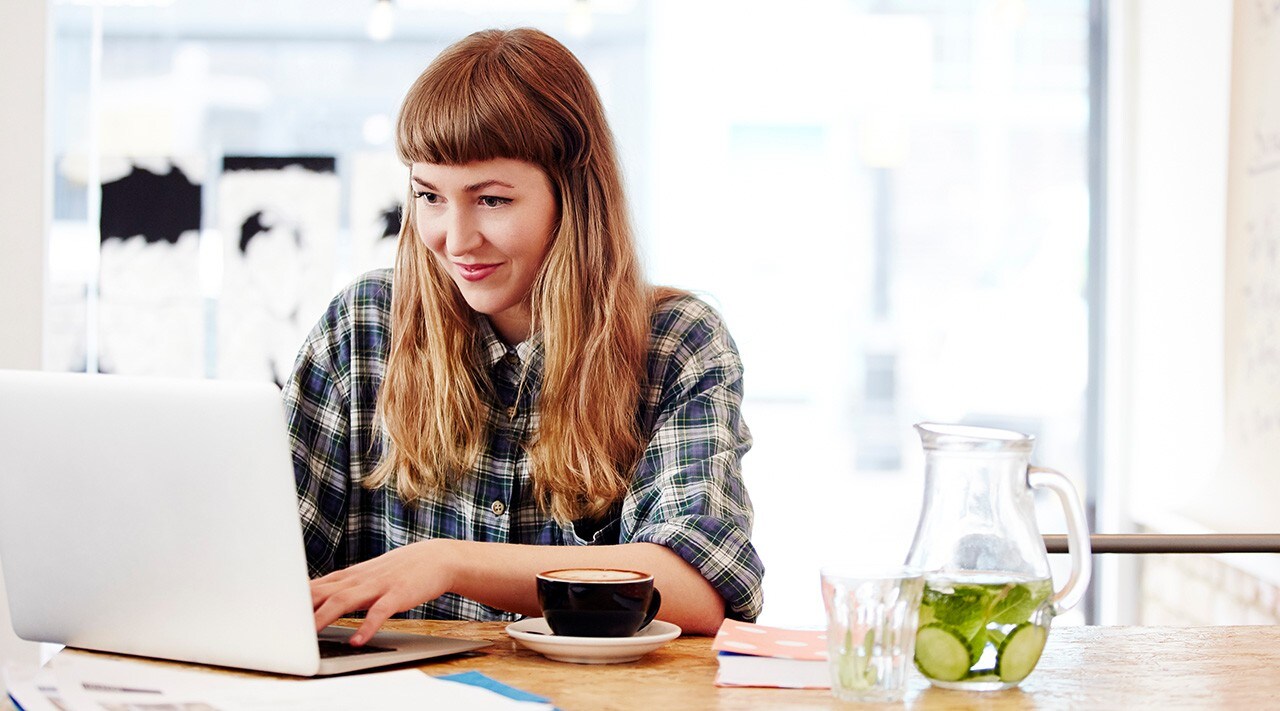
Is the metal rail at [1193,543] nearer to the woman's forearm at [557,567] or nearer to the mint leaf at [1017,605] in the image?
the woman's forearm at [557,567]

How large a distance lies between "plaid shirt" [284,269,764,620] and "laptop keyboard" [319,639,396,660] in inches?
15.7

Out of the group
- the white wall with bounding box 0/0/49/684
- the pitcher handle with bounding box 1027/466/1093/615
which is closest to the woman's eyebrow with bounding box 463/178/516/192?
the pitcher handle with bounding box 1027/466/1093/615

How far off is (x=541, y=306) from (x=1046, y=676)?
2.61 ft

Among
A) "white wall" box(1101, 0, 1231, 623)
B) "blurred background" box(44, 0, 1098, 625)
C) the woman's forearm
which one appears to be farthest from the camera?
"blurred background" box(44, 0, 1098, 625)

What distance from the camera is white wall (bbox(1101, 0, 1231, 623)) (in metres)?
2.83

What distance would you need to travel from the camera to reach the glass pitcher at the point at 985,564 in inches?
38.0

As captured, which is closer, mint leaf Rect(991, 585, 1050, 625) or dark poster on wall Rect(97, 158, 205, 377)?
mint leaf Rect(991, 585, 1050, 625)

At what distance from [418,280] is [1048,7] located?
8.74 feet

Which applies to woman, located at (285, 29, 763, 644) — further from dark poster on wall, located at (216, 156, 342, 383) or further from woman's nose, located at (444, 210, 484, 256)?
dark poster on wall, located at (216, 156, 342, 383)

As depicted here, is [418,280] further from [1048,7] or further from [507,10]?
[1048,7]

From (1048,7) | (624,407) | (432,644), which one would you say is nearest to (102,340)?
(624,407)

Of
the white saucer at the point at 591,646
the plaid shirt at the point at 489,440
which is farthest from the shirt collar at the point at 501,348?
the white saucer at the point at 591,646

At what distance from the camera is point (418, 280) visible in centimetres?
165

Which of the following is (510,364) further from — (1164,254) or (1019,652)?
(1164,254)
